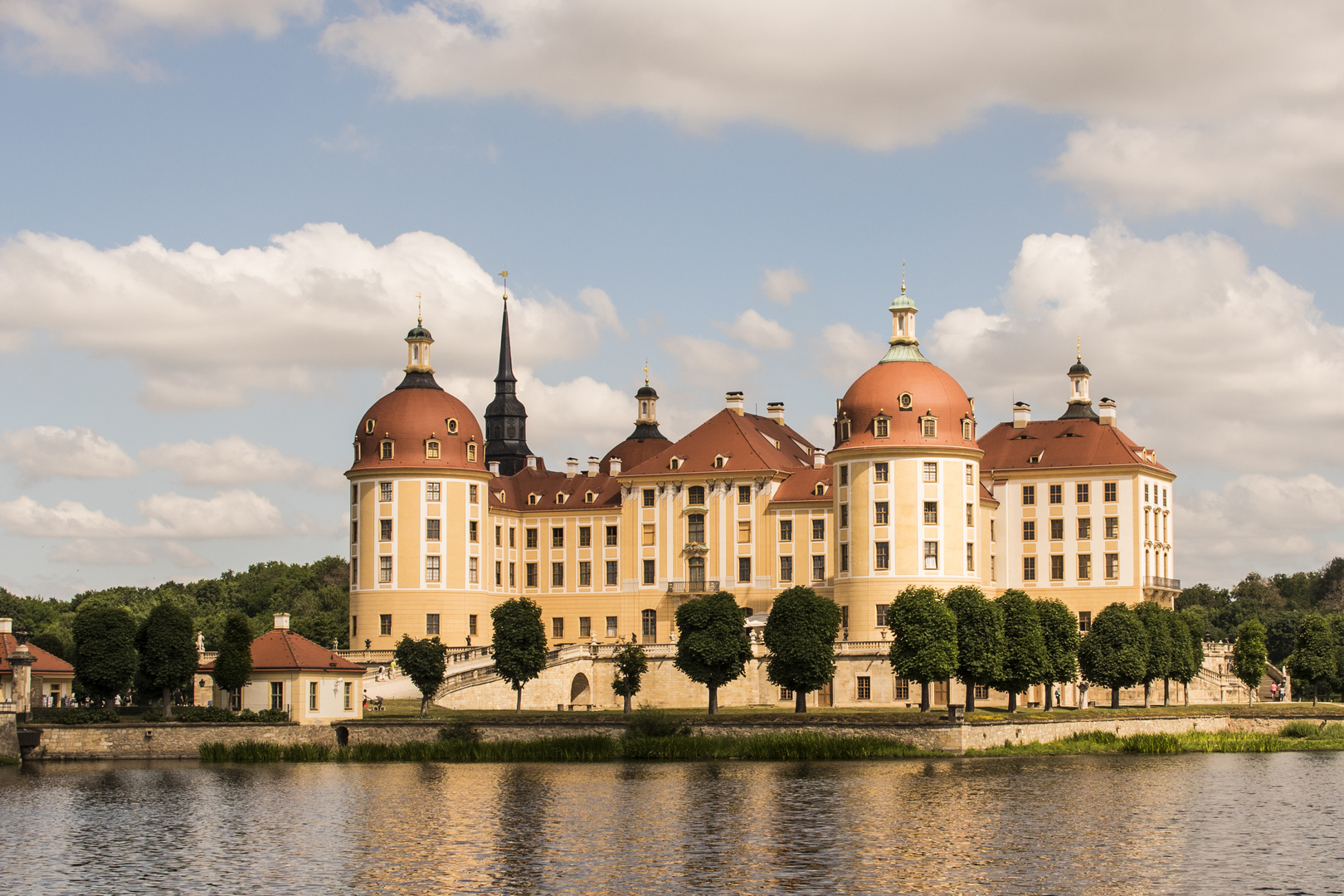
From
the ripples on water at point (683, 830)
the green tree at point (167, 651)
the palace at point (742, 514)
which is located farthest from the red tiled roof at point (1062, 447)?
the green tree at point (167, 651)

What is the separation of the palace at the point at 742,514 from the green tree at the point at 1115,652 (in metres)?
9.67

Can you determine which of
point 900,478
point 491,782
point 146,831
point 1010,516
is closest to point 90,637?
point 491,782

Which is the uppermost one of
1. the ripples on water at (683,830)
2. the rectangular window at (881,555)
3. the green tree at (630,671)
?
the rectangular window at (881,555)

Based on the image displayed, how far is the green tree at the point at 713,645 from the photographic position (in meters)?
77.3

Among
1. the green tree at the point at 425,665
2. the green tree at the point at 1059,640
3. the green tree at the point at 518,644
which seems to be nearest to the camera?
the green tree at the point at 425,665

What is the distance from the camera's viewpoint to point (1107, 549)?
101 m

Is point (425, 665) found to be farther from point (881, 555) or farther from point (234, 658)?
point (881, 555)

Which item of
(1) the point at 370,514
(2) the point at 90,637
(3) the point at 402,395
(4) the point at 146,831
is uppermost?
(3) the point at 402,395

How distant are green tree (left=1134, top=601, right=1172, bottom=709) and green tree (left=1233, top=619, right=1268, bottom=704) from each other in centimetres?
890

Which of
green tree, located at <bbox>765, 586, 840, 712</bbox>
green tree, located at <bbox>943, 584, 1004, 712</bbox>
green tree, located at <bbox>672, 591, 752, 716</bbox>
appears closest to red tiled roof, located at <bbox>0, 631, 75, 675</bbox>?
green tree, located at <bbox>672, 591, 752, 716</bbox>

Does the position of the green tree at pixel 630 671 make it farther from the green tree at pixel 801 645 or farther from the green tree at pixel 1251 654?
the green tree at pixel 1251 654

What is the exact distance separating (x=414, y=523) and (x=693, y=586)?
1622 cm

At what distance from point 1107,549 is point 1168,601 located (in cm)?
573

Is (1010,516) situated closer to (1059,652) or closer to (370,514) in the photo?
(1059,652)
